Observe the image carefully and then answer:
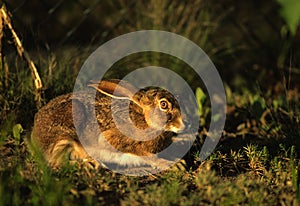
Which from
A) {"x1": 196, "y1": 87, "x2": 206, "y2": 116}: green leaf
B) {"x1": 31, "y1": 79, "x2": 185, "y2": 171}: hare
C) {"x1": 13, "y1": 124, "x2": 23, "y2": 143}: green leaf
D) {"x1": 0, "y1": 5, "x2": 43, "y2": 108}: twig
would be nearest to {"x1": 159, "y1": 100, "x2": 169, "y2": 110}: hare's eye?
{"x1": 31, "y1": 79, "x2": 185, "y2": 171}: hare

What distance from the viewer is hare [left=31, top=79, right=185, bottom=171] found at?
3777 mm

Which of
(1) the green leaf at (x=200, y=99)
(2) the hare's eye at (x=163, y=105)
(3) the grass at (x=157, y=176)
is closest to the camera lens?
(3) the grass at (x=157, y=176)

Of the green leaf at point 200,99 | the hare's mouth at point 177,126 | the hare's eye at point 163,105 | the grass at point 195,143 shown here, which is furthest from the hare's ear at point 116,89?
the green leaf at point 200,99

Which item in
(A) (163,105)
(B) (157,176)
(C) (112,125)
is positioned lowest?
(B) (157,176)

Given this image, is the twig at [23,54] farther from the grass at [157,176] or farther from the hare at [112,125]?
the hare at [112,125]

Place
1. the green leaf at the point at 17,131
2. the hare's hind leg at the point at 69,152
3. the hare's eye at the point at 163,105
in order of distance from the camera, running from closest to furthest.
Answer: the hare's hind leg at the point at 69,152 < the hare's eye at the point at 163,105 < the green leaf at the point at 17,131

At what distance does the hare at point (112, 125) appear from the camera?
3.78 m

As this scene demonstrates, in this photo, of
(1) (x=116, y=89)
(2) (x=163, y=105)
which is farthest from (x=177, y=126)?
(1) (x=116, y=89)

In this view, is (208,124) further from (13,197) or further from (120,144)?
(13,197)

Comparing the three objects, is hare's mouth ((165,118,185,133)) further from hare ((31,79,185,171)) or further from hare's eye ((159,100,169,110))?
hare's eye ((159,100,169,110))

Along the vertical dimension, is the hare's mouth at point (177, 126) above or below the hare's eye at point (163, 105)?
below

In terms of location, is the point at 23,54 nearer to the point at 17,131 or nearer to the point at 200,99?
the point at 17,131

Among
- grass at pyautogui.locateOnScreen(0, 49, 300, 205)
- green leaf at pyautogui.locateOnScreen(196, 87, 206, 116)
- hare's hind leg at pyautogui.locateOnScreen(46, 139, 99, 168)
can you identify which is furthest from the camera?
green leaf at pyautogui.locateOnScreen(196, 87, 206, 116)

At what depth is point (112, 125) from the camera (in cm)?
384
